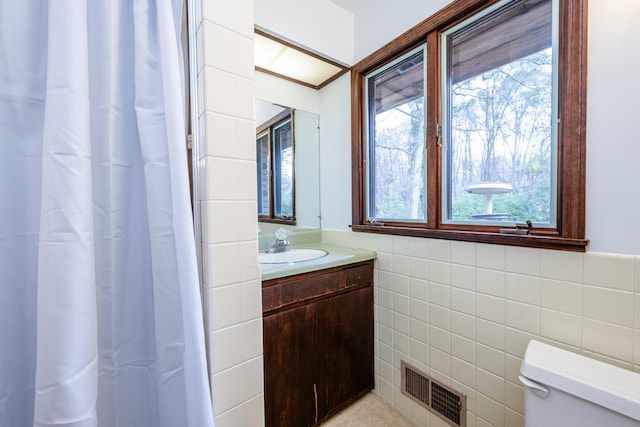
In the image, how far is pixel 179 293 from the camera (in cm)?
70

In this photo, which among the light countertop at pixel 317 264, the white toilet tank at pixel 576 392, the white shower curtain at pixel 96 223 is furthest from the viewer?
the light countertop at pixel 317 264

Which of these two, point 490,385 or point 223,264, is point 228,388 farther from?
point 490,385

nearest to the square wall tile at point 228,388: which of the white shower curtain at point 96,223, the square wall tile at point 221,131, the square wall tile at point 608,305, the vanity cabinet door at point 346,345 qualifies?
the white shower curtain at point 96,223

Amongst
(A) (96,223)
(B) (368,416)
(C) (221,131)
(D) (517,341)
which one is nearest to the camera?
(A) (96,223)

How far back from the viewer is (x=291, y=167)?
1888 millimetres

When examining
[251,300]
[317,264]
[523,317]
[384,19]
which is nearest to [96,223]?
[251,300]

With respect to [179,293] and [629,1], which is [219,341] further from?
[629,1]

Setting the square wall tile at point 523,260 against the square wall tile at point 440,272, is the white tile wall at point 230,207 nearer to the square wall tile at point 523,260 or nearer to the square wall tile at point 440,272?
the square wall tile at point 440,272

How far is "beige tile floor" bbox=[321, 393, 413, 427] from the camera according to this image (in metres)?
1.40

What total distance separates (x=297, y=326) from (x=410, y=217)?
2.75 ft

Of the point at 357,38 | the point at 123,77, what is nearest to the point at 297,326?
the point at 123,77

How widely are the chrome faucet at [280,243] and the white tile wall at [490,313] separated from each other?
1.73ft

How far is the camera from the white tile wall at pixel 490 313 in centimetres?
85

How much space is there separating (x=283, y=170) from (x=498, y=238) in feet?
4.33
